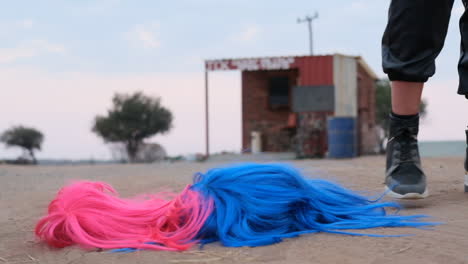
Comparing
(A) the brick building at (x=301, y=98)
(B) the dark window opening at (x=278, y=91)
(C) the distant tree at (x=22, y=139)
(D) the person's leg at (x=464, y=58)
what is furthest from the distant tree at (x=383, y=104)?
(D) the person's leg at (x=464, y=58)

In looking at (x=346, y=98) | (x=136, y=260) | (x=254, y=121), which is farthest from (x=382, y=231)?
(x=254, y=121)

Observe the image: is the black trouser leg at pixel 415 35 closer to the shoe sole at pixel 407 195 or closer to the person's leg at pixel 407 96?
the person's leg at pixel 407 96

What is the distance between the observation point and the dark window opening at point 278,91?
1781 centimetres

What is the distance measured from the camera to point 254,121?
58.4 ft

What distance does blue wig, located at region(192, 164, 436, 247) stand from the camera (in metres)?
1.61

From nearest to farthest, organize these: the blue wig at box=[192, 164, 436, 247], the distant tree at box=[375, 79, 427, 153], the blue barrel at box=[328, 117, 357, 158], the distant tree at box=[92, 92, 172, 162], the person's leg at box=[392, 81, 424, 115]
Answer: the blue wig at box=[192, 164, 436, 247]
the person's leg at box=[392, 81, 424, 115]
the blue barrel at box=[328, 117, 357, 158]
the distant tree at box=[92, 92, 172, 162]
the distant tree at box=[375, 79, 427, 153]

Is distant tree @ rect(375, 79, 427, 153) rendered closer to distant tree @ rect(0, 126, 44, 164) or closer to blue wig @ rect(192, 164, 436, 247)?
distant tree @ rect(0, 126, 44, 164)

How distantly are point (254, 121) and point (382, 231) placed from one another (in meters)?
16.2

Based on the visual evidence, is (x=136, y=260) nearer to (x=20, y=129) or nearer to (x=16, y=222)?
(x=16, y=222)

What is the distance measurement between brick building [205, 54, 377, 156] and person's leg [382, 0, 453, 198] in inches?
449

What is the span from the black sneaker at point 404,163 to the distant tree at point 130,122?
2402 centimetres

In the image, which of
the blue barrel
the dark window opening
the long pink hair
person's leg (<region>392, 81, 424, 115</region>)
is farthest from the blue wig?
the dark window opening

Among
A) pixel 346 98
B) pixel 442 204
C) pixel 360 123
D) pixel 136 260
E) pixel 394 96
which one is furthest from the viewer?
pixel 360 123

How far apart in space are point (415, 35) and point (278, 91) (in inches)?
626
